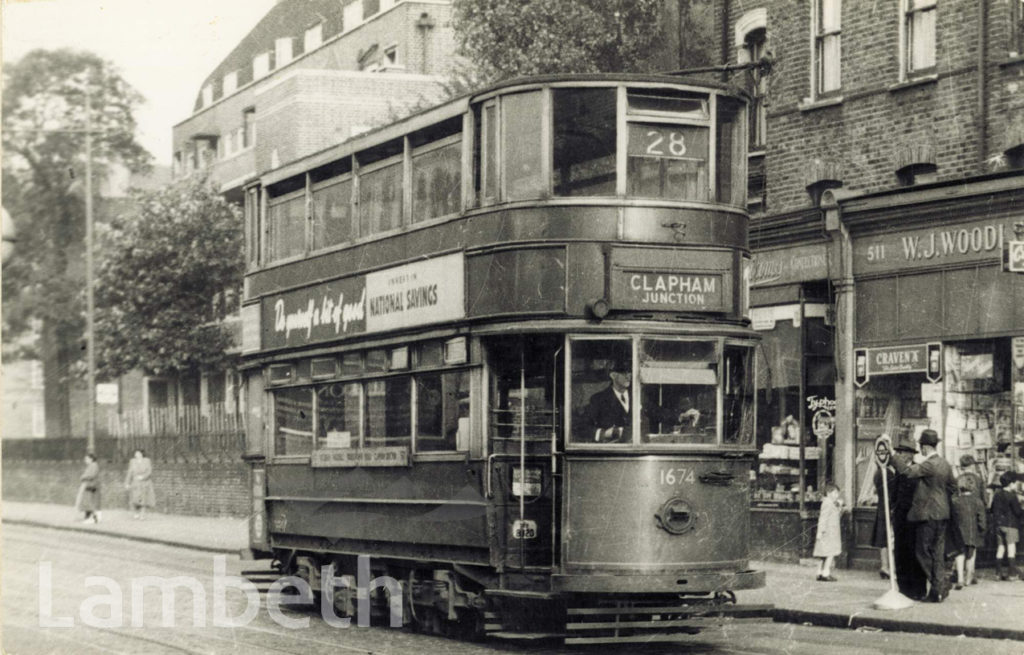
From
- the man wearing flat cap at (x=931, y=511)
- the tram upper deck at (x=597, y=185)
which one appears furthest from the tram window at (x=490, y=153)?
the man wearing flat cap at (x=931, y=511)

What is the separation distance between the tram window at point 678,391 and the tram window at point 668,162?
52.4 inches

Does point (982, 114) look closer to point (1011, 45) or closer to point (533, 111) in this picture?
point (1011, 45)

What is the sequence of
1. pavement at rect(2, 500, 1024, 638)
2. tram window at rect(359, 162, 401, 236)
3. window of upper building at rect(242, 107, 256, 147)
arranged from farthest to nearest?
window of upper building at rect(242, 107, 256, 147) < tram window at rect(359, 162, 401, 236) < pavement at rect(2, 500, 1024, 638)

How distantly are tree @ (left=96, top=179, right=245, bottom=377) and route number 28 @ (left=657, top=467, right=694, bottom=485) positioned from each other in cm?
2671

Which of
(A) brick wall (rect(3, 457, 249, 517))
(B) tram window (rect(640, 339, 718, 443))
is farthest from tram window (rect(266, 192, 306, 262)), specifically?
(A) brick wall (rect(3, 457, 249, 517))

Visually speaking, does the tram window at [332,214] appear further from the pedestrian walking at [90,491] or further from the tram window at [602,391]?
the pedestrian walking at [90,491]

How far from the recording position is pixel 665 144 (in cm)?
1356

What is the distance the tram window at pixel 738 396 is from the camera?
13367 millimetres

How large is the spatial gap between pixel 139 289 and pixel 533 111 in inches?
1049

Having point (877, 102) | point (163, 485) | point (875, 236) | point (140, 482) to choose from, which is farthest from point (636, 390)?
point (163, 485)

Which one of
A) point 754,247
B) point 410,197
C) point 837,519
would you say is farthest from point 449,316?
point 754,247

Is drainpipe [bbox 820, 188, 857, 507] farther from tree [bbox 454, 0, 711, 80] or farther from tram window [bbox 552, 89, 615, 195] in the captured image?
tram window [bbox 552, 89, 615, 195]

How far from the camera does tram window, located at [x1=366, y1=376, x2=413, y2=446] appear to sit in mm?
15125

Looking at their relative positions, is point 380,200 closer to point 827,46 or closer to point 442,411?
point 442,411
